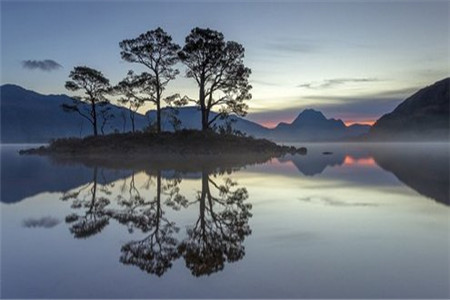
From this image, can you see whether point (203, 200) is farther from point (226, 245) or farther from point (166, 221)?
point (226, 245)

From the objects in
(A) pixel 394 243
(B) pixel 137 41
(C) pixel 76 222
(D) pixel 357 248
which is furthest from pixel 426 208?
(B) pixel 137 41

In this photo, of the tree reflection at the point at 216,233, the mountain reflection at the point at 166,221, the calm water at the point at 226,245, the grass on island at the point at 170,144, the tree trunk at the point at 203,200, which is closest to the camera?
the calm water at the point at 226,245

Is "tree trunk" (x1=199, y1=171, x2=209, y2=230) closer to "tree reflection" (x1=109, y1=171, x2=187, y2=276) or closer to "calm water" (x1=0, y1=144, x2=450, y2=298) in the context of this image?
"calm water" (x1=0, y1=144, x2=450, y2=298)

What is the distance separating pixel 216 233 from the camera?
1053 centimetres

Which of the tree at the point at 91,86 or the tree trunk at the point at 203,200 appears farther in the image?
the tree at the point at 91,86

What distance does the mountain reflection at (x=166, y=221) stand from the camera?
8352 mm

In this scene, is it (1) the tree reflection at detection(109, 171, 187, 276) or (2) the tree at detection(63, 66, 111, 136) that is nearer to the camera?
(1) the tree reflection at detection(109, 171, 187, 276)

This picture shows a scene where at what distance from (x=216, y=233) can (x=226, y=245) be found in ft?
4.43

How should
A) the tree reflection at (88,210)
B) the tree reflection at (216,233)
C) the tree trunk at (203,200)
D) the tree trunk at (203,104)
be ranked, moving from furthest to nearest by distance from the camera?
the tree trunk at (203,104), the tree trunk at (203,200), the tree reflection at (88,210), the tree reflection at (216,233)

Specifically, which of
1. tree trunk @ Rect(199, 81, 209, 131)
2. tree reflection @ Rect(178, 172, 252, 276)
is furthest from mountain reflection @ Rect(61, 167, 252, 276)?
tree trunk @ Rect(199, 81, 209, 131)

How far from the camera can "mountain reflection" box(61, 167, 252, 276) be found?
27.4ft

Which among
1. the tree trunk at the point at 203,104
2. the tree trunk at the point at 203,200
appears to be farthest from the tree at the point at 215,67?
the tree trunk at the point at 203,200

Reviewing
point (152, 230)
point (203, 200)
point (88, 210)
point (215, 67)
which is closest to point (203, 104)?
point (215, 67)

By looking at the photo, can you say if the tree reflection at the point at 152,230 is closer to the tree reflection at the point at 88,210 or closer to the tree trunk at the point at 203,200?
the tree reflection at the point at 88,210
